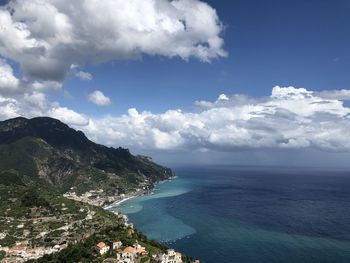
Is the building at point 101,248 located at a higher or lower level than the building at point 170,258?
higher

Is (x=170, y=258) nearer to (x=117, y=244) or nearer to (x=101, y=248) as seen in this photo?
(x=117, y=244)

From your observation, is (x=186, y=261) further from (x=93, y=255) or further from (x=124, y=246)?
A: (x=93, y=255)

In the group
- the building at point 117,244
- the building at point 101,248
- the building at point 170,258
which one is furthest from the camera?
the building at point 117,244

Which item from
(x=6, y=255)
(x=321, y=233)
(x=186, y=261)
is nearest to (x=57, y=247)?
(x=6, y=255)

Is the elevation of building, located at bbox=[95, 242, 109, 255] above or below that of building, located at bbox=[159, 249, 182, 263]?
above

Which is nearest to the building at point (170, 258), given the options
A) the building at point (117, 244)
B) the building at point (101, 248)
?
the building at point (117, 244)

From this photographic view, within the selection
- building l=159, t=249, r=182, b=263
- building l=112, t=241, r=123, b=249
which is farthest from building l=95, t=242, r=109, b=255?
building l=159, t=249, r=182, b=263

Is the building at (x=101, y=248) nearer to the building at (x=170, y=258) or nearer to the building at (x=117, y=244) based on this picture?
the building at (x=117, y=244)

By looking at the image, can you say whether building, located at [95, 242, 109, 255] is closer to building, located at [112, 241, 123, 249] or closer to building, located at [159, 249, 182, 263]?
building, located at [112, 241, 123, 249]
